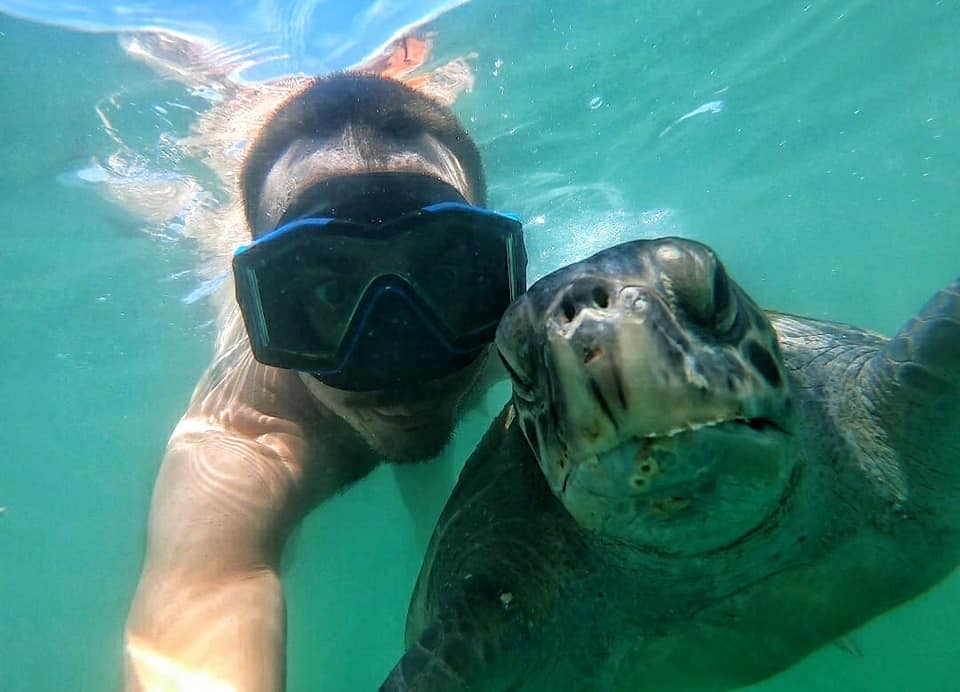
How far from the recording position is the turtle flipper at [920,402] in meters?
2.21

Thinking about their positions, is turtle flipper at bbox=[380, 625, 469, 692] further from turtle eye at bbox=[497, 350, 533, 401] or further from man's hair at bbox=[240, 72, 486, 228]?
man's hair at bbox=[240, 72, 486, 228]

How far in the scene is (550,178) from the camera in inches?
476

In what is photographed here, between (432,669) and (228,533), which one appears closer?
(432,669)

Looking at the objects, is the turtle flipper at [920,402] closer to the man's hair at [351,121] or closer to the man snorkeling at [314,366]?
the man snorkeling at [314,366]

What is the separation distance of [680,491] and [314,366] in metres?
2.11

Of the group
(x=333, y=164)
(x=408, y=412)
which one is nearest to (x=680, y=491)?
(x=408, y=412)

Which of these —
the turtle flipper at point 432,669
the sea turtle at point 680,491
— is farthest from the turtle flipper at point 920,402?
the turtle flipper at point 432,669

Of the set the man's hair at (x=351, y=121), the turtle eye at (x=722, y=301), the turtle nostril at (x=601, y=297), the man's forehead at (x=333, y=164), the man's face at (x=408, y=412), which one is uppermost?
the man's hair at (x=351, y=121)

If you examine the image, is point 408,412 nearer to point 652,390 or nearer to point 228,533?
point 228,533

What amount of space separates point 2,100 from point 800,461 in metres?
7.62

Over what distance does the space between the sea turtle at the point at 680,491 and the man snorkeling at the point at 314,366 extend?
58cm

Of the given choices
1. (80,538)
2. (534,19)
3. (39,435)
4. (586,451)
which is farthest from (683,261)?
(80,538)

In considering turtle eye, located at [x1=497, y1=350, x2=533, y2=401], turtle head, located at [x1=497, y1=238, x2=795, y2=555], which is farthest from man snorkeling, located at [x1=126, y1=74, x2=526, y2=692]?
turtle head, located at [x1=497, y1=238, x2=795, y2=555]

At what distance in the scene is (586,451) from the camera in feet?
5.39
